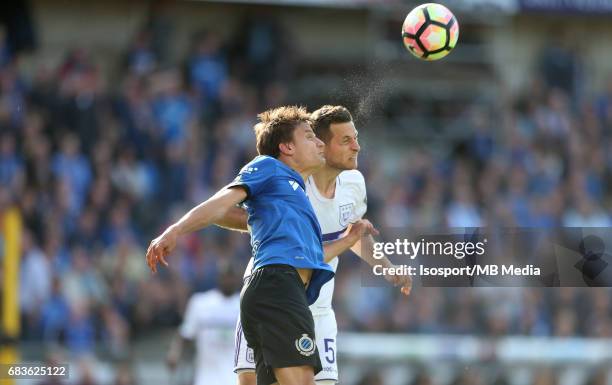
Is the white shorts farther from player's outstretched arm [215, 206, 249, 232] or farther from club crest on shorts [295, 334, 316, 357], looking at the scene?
club crest on shorts [295, 334, 316, 357]

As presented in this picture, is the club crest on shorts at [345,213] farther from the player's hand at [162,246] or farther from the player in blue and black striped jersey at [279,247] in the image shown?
the player's hand at [162,246]

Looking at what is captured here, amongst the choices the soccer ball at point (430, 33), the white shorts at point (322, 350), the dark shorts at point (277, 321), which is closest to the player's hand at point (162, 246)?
the dark shorts at point (277, 321)

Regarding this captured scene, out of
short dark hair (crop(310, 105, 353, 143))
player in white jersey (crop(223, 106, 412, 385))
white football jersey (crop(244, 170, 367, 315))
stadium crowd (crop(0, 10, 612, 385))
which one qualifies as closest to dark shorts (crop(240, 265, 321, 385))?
player in white jersey (crop(223, 106, 412, 385))

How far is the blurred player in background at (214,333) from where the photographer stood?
37.1 ft

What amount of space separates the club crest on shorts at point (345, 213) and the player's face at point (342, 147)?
35 cm

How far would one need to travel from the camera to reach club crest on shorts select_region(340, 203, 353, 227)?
816 cm

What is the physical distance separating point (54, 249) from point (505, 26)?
1033cm

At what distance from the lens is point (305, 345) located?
21.3 ft

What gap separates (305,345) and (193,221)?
0.94m

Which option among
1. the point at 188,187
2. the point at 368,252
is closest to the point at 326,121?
the point at 368,252

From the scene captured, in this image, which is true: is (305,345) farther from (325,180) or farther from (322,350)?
(325,180)

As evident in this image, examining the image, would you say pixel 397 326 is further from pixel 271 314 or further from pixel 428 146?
pixel 271 314

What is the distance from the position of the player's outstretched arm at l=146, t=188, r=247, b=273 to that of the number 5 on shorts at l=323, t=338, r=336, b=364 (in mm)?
1601

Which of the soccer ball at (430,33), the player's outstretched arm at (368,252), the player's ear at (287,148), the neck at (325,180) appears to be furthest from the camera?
the soccer ball at (430,33)
